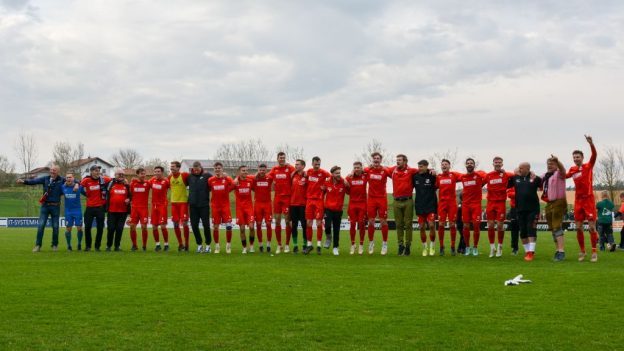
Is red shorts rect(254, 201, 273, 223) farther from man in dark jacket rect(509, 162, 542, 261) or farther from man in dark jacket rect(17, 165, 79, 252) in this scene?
man in dark jacket rect(509, 162, 542, 261)

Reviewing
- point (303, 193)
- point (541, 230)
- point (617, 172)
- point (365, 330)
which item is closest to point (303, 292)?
point (365, 330)

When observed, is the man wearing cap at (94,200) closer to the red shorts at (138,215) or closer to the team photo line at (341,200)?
the team photo line at (341,200)

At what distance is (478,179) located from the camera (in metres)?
15.9

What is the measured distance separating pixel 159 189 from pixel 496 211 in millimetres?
9258

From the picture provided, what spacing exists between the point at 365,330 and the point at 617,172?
6300 cm

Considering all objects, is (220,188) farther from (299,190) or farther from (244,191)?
(299,190)

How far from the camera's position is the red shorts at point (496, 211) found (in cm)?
1555

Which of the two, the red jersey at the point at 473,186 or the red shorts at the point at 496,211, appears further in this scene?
the red jersey at the point at 473,186

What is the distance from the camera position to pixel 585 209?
14.3 m

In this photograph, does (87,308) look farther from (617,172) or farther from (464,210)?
(617,172)

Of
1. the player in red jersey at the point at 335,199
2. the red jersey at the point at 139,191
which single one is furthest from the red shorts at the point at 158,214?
the player in red jersey at the point at 335,199

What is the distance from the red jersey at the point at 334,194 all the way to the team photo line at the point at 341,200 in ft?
0.09

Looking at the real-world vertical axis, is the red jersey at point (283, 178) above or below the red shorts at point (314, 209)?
above

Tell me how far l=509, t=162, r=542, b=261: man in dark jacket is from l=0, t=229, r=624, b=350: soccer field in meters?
2.45
